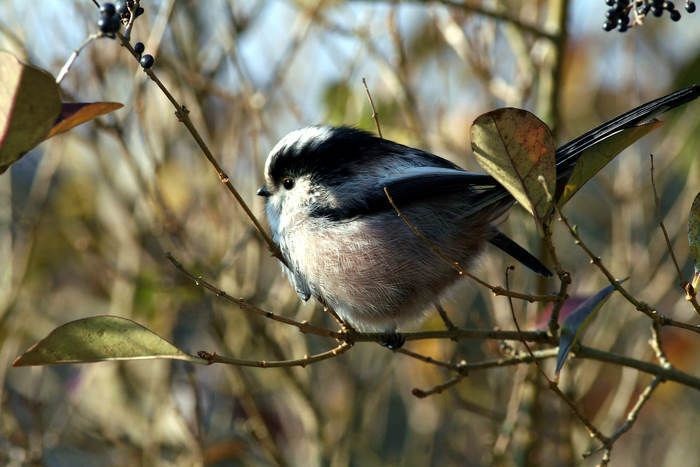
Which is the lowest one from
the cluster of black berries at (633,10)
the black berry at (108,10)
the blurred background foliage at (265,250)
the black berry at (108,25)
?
the blurred background foliage at (265,250)

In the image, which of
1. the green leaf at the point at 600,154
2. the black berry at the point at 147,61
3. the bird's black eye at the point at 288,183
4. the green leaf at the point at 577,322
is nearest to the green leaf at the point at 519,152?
the green leaf at the point at 600,154

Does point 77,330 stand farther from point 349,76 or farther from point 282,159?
point 349,76

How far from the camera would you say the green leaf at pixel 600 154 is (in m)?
1.77

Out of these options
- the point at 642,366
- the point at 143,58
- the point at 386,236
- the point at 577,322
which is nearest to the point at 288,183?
the point at 386,236

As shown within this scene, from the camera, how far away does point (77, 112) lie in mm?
1627

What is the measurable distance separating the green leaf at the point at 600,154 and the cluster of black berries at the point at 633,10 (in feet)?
1.34

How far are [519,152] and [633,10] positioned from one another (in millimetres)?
653

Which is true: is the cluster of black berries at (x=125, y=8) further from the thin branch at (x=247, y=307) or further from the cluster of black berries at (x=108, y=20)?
the thin branch at (x=247, y=307)

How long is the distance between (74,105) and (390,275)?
1236mm

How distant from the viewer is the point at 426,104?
4.95m

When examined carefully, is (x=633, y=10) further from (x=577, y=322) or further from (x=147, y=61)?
(x=147, y=61)

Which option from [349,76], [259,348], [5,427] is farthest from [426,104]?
[5,427]

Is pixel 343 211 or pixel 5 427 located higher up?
pixel 343 211

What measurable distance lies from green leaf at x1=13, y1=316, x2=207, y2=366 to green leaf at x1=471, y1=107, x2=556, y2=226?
0.83m
